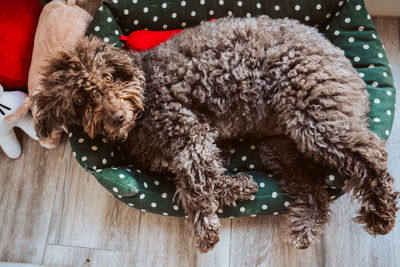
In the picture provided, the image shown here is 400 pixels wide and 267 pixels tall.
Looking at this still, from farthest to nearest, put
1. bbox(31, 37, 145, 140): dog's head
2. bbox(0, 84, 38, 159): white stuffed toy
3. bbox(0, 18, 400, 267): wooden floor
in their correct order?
bbox(0, 84, 38, 159): white stuffed toy → bbox(0, 18, 400, 267): wooden floor → bbox(31, 37, 145, 140): dog's head

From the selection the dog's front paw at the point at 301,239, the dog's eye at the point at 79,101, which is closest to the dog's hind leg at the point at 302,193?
the dog's front paw at the point at 301,239

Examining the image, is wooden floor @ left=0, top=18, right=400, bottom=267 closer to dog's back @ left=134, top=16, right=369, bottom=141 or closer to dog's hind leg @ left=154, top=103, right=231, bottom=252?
dog's hind leg @ left=154, top=103, right=231, bottom=252

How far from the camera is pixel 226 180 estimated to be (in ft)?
6.64

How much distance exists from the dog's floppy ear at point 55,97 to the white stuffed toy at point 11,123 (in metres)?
0.68

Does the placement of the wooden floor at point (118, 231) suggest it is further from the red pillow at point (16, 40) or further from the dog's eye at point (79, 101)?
the dog's eye at point (79, 101)

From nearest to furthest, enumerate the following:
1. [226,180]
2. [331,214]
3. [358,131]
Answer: [358,131] → [226,180] → [331,214]

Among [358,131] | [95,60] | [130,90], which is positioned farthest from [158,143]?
[358,131]

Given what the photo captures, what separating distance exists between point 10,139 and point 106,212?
2.57ft

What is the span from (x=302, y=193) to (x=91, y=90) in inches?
46.8

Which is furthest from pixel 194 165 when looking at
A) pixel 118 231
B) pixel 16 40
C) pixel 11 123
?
pixel 16 40

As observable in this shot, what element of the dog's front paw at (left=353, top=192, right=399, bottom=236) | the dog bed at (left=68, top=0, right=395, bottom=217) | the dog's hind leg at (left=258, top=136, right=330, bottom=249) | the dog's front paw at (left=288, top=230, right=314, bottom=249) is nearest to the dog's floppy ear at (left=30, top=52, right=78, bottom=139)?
the dog bed at (left=68, top=0, right=395, bottom=217)

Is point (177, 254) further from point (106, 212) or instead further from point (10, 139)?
point (10, 139)

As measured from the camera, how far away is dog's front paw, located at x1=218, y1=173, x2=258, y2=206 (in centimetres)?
201

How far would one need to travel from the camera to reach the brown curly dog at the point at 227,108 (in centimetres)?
171
